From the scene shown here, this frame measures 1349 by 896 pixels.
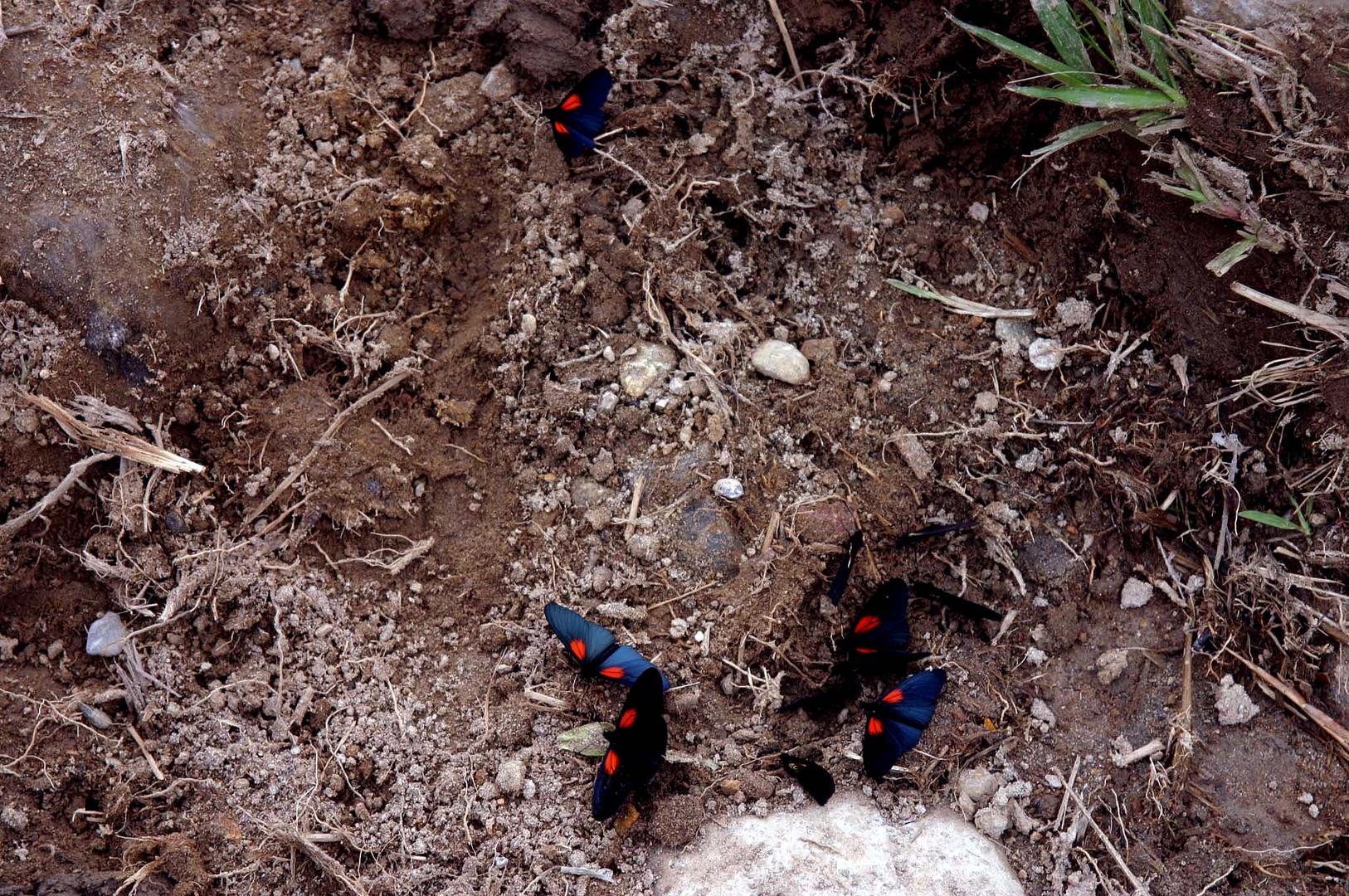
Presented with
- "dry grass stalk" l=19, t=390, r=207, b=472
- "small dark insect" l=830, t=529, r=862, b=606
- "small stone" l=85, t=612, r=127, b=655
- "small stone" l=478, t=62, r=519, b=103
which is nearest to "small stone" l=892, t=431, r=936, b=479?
"small dark insect" l=830, t=529, r=862, b=606

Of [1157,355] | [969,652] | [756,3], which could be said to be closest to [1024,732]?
[969,652]

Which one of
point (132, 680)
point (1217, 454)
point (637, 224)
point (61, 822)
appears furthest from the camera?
point (637, 224)

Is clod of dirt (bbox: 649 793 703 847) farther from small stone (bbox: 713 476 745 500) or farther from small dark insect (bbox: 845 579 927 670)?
small stone (bbox: 713 476 745 500)

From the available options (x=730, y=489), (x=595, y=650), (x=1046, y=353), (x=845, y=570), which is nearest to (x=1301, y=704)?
(x=1046, y=353)

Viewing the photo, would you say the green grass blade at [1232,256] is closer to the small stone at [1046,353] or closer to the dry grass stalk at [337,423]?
the small stone at [1046,353]

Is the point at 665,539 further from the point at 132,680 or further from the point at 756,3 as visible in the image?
the point at 756,3

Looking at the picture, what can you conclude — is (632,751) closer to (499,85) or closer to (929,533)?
(929,533)
